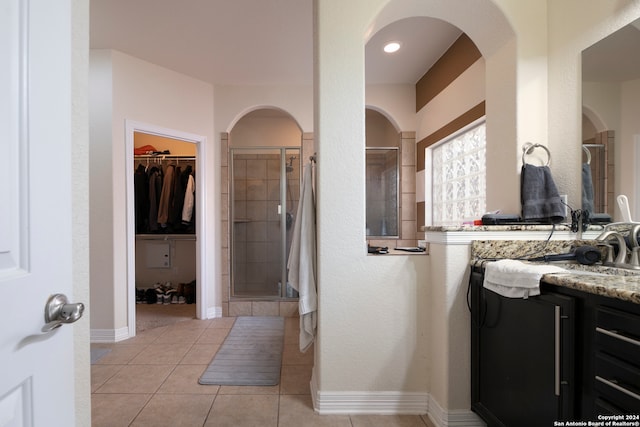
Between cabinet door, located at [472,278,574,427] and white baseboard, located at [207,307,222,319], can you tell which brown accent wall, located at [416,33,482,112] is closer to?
cabinet door, located at [472,278,574,427]

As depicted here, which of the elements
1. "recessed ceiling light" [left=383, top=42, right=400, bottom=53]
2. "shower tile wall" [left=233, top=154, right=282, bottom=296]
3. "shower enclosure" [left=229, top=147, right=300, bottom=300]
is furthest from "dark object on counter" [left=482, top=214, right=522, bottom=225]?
"shower tile wall" [left=233, top=154, right=282, bottom=296]

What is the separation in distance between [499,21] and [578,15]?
37 centimetres

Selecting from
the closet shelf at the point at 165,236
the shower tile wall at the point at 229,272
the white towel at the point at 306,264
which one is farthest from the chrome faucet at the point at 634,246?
the closet shelf at the point at 165,236

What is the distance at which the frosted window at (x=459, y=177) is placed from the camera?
107 inches

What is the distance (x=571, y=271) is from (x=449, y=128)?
203 cm

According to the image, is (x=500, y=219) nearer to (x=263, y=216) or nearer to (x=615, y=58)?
(x=615, y=58)

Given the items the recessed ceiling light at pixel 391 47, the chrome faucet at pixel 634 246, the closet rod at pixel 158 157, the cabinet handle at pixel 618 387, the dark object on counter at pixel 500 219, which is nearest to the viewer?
the cabinet handle at pixel 618 387

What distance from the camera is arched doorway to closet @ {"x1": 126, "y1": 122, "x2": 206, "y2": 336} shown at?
11.7 ft

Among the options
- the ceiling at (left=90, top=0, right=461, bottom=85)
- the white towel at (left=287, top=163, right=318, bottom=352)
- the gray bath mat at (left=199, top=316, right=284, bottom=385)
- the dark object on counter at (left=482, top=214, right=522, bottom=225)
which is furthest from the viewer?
the ceiling at (left=90, top=0, right=461, bottom=85)

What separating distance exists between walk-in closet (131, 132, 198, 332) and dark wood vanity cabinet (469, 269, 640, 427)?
336cm

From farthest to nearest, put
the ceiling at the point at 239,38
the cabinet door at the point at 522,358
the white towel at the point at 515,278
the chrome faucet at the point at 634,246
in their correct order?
the ceiling at the point at 239,38, the chrome faucet at the point at 634,246, the white towel at the point at 515,278, the cabinet door at the point at 522,358

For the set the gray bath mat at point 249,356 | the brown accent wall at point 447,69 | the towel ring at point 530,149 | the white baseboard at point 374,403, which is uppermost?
the brown accent wall at point 447,69

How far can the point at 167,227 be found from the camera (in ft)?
13.7

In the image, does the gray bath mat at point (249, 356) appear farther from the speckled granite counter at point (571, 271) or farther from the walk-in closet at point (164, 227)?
the speckled granite counter at point (571, 271)
